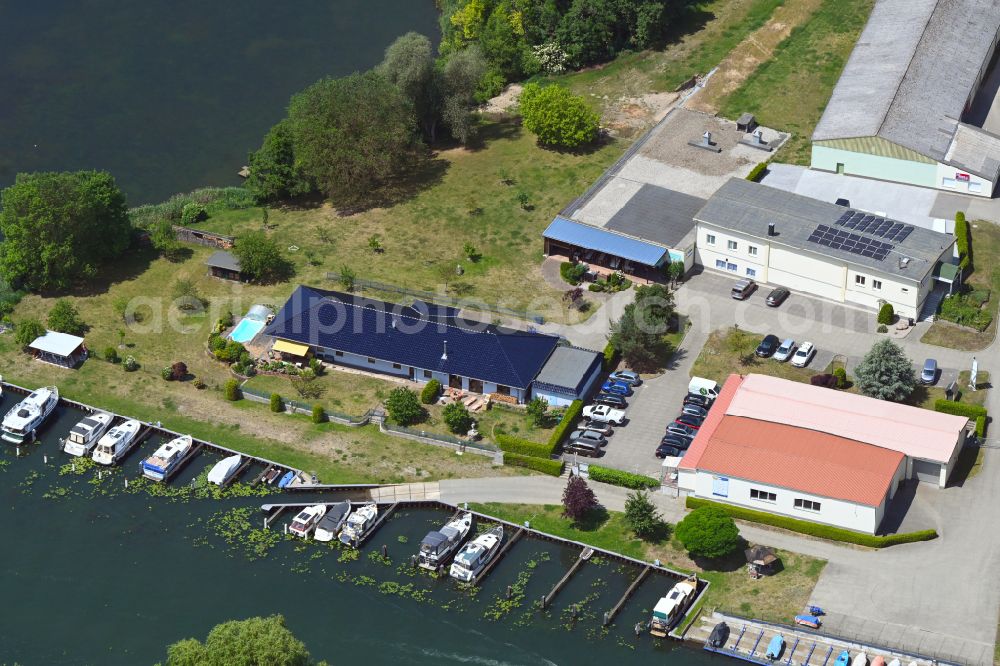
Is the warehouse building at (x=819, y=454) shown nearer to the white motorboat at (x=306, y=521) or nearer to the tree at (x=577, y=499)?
the tree at (x=577, y=499)

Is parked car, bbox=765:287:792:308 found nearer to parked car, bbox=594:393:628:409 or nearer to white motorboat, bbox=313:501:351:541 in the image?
parked car, bbox=594:393:628:409

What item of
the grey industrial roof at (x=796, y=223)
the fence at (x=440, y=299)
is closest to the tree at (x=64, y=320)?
the fence at (x=440, y=299)

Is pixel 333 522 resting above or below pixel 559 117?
below

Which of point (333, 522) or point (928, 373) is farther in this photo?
point (928, 373)

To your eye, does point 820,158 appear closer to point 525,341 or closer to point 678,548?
point 525,341

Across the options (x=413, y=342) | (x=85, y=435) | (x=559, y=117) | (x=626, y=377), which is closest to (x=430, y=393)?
(x=413, y=342)

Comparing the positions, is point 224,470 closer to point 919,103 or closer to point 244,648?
point 244,648

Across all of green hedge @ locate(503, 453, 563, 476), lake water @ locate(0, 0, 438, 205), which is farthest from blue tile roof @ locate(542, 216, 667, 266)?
lake water @ locate(0, 0, 438, 205)
